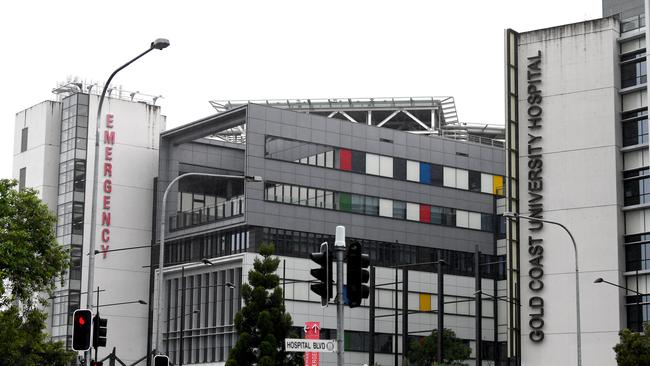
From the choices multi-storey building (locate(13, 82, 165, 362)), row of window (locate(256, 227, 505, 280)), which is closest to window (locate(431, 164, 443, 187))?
row of window (locate(256, 227, 505, 280))

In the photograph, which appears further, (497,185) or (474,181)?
(497,185)

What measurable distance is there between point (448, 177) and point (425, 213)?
3927 millimetres

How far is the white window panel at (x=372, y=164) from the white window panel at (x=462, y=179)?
801cm

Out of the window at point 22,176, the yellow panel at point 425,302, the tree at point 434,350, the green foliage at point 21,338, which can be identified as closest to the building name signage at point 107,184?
the window at point 22,176

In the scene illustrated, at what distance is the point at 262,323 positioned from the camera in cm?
5769

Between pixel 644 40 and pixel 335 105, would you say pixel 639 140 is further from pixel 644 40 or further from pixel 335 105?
pixel 335 105

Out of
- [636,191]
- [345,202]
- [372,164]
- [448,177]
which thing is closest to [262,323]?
[636,191]

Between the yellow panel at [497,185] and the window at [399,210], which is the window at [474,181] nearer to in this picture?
the yellow panel at [497,185]

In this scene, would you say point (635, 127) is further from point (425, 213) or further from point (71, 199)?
point (71, 199)

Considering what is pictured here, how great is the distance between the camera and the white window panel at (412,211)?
95.3m

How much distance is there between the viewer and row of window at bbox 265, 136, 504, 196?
90.2m

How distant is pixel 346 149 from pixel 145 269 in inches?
811

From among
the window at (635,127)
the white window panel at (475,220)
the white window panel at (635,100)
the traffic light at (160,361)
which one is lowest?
the traffic light at (160,361)

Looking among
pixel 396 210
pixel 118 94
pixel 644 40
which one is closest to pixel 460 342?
pixel 396 210
